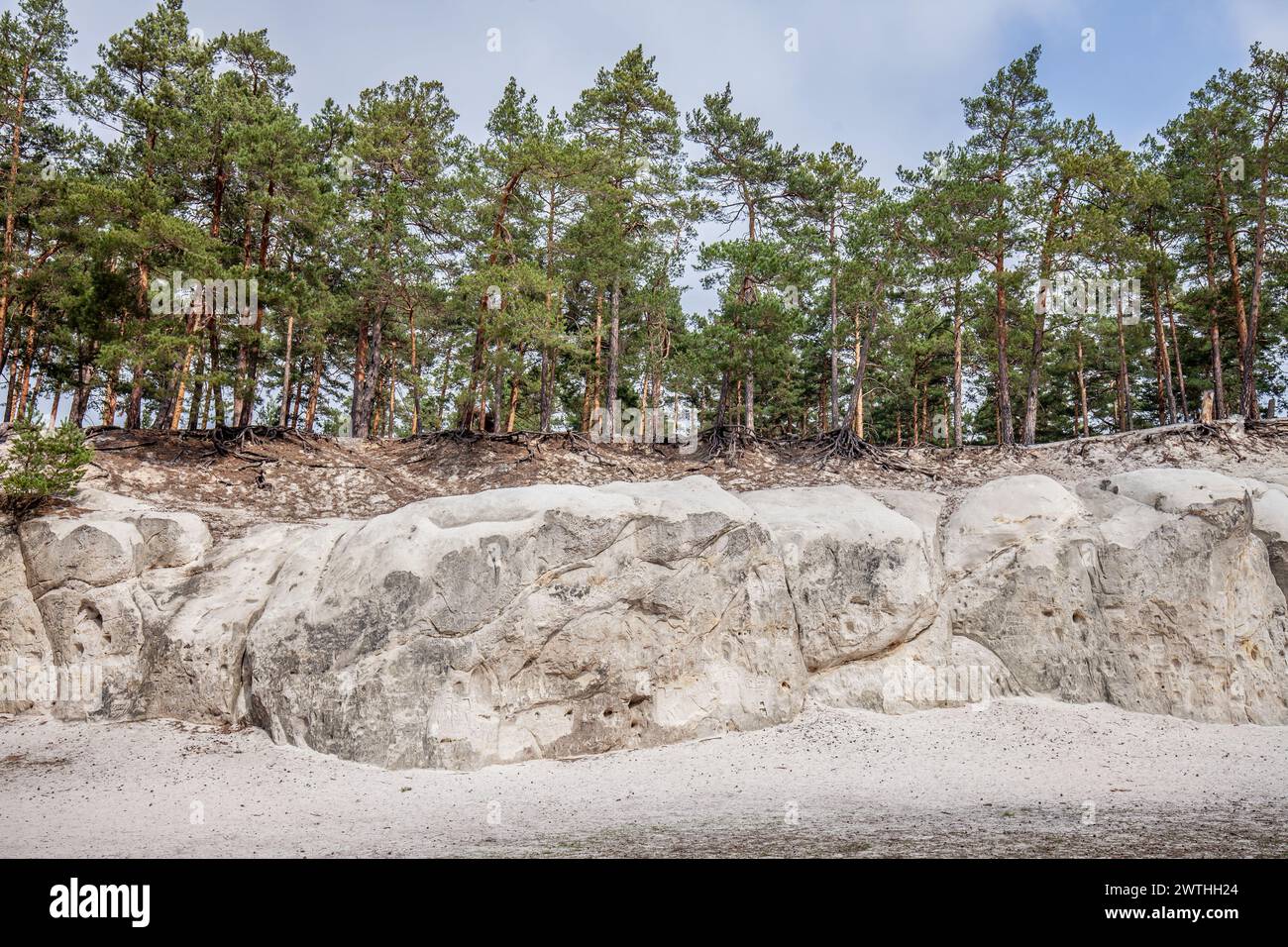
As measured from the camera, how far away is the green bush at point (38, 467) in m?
10.9

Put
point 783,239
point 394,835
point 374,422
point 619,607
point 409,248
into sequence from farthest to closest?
point 374,422 < point 783,239 < point 409,248 < point 619,607 < point 394,835

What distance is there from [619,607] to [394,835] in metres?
4.09

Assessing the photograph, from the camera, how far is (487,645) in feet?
28.5

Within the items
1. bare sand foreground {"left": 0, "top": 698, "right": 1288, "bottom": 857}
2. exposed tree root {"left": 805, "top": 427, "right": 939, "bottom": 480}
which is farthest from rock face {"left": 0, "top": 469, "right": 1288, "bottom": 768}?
exposed tree root {"left": 805, "top": 427, "right": 939, "bottom": 480}

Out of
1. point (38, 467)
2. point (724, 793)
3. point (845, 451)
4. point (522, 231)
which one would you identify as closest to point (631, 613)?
point (724, 793)

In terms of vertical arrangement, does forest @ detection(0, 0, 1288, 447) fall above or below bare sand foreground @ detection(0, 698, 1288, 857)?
above

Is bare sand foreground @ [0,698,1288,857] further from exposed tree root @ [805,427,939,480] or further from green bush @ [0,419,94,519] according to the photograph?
exposed tree root @ [805,427,939,480]

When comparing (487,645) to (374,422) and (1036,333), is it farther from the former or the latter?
(374,422)

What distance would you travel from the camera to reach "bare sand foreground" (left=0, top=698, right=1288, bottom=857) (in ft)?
18.4

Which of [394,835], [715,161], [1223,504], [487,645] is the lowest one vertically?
[394,835]

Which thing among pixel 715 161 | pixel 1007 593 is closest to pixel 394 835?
pixel 1007 593

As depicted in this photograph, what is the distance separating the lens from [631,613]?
30.8ft

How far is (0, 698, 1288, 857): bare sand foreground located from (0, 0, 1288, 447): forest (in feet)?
33.2

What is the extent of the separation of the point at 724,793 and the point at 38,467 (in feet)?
40.5
